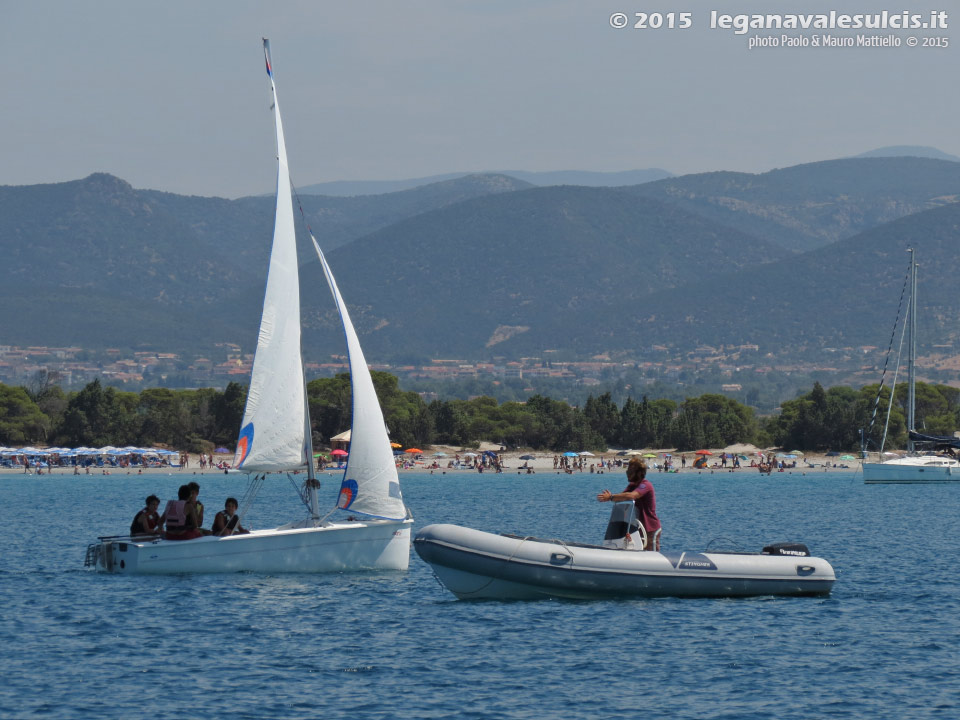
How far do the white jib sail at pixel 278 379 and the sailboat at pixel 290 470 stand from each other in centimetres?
3

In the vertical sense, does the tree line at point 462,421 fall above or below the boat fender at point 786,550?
above

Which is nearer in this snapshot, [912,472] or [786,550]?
[786,550]

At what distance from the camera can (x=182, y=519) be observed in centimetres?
3706

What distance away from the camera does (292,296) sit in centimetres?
3966

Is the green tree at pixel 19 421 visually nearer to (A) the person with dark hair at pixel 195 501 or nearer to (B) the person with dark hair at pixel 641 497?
(A) the person with dark hair at pixel 195 501

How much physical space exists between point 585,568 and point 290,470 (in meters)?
9.99

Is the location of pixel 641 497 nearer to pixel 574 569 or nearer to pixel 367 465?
pixel 574 569

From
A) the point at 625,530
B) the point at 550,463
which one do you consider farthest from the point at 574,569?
the point at 550,463

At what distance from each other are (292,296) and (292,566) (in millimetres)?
7404

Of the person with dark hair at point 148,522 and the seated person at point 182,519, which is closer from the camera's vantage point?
the seated person at point 182,519

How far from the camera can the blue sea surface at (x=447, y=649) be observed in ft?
80.0

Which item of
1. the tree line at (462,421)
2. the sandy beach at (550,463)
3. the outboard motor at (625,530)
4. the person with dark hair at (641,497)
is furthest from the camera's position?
the tree line at (462,421)

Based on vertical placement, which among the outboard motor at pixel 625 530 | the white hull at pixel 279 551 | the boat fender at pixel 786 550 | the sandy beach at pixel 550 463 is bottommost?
the sandy beach at pixel 550 463

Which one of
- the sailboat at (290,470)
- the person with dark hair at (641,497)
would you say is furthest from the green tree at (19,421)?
the person with dark hair at (641,497)
